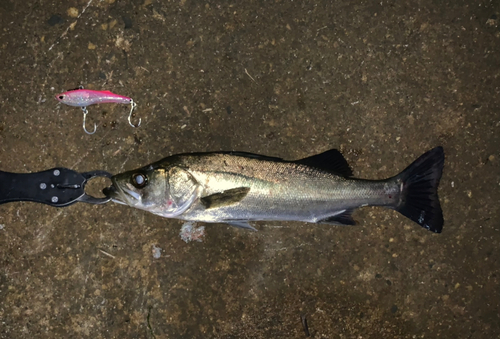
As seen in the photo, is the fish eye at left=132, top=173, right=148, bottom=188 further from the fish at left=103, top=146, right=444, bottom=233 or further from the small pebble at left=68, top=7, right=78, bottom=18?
the small pebble at left=68, top=7, right=78, bottom=18

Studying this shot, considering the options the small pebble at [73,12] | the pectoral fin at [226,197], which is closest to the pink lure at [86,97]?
the small pebble at [73,12]

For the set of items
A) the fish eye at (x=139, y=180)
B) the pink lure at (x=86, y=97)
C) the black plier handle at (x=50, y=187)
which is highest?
the pink lure at (x=86, y=97)

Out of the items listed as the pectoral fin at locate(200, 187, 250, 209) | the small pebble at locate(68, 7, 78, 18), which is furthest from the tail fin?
the small pebble at locate(68, 7, 78, 18)

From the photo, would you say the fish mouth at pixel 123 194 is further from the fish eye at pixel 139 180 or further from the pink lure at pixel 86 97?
the pink lure at pixel 86 97

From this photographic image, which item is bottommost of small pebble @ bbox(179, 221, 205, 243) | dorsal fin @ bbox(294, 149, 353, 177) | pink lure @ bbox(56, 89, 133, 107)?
small pebble @ bbox(179, 221, 205, 243)

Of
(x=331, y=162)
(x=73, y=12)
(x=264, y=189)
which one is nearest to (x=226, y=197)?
(x=264, y=189)

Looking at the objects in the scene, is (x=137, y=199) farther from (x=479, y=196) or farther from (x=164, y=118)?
(x=479, y=196)

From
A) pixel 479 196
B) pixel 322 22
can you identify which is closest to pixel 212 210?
pixel 322 22
